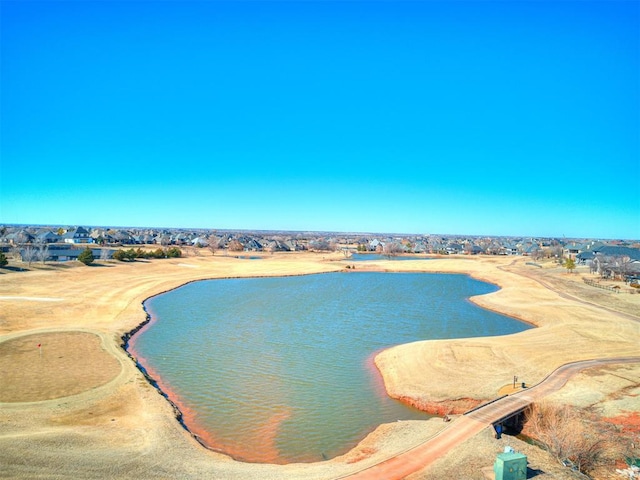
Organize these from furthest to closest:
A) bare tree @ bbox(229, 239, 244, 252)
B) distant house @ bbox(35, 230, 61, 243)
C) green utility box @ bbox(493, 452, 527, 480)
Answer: bare tree @ bbox(229, 239, 244, 252) < distant house @ bbox(35, 230, 61, 243) < green utility box @ bbox(493, 452, 527, 480)

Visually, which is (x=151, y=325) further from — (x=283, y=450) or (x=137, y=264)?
(x=137, y=264)

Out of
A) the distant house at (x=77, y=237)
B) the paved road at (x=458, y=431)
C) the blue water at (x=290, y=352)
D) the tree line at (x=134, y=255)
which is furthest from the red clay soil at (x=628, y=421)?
the distant house at (x=77, y=237)

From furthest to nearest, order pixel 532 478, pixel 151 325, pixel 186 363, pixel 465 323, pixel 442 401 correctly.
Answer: pixel 465 323
pixel 151 325
pixel 186 363
pixel 442 401
pixel 532 478

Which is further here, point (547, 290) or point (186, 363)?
point (547, 290)

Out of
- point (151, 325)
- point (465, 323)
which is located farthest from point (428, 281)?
point (151, 325)

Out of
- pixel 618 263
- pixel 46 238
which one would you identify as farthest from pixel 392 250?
pixel 46 238

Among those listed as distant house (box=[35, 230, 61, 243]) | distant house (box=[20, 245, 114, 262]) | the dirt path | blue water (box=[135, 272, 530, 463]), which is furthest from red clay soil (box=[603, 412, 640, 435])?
distant house (box=[35, 230, 61, 243])

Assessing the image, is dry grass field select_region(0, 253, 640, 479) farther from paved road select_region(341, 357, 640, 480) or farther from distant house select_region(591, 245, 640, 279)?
distant house select_region(591, 245, 640, 279)
